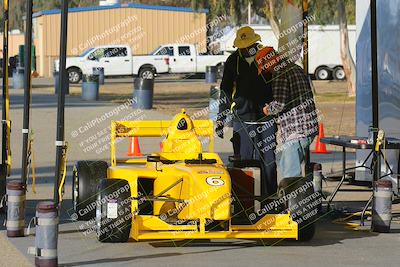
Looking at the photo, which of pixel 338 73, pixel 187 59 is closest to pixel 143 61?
pixel 187 59

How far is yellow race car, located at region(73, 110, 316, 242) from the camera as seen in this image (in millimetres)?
9539

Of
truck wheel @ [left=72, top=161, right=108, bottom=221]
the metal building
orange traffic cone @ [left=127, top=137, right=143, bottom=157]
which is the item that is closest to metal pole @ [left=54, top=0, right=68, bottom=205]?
truck wheel @ [left=72, top=161, right=108, bottom=221]

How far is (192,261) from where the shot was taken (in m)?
9.16

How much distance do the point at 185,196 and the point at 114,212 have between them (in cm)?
72

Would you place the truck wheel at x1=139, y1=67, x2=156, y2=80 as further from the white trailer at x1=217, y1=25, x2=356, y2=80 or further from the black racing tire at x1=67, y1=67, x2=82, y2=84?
the white trailer at x1=217, y1=25, x2=356, y2=80

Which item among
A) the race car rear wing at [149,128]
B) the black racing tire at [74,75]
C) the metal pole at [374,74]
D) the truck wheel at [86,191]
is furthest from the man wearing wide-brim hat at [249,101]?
the black racing tire at [74,75]

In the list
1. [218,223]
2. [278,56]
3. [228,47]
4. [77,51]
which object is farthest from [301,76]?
[77,51]

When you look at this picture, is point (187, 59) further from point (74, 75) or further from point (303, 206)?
point (303, 206)

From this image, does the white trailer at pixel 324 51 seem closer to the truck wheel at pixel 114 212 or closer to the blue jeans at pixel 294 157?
the blue jeans at pixel 294 157

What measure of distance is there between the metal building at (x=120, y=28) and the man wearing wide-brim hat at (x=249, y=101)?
51362mm

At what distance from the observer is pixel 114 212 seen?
9.59m

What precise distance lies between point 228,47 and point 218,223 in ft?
157

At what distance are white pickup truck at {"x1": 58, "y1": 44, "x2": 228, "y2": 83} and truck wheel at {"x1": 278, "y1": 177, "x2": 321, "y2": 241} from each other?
42.6 meters

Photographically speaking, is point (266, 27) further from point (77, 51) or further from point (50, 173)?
point (50, 173)
